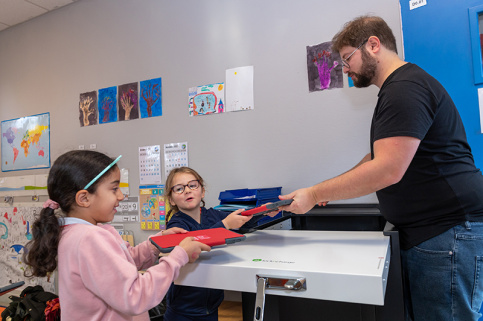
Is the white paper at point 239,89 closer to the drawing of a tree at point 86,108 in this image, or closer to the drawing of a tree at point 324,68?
the drawing of a tree at point 324,68

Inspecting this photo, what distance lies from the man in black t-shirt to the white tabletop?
132mm

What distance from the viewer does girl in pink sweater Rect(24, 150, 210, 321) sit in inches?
33.3

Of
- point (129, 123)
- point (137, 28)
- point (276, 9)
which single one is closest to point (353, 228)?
point (276, 9)

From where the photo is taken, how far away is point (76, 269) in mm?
896

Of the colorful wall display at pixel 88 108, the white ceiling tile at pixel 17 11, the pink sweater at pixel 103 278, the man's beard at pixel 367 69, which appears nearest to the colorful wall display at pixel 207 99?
the colorful wall display at pixel 88 108

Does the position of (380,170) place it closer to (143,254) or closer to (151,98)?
(143,254)

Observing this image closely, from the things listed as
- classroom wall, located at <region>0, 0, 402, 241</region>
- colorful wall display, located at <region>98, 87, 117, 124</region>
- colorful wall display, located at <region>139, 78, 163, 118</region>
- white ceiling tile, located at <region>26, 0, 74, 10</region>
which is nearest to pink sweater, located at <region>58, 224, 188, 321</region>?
classroom wall, located at <region>0, 0, 402, 241</region>

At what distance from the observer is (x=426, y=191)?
1.00 m

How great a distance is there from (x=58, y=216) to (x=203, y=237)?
1.47 feet

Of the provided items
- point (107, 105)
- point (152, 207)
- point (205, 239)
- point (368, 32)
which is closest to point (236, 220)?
point (205, 239)

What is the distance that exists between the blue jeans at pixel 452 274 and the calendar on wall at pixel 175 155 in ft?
5.72

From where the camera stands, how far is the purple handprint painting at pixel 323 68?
6.43ft

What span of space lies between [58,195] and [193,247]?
1.59 feet

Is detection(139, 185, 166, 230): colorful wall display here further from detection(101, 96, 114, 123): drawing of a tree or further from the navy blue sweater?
the navy blue sweater
